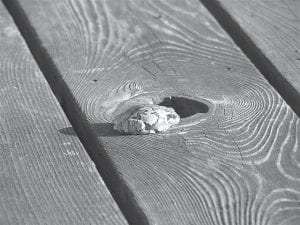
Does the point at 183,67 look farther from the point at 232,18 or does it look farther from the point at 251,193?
the point at 251,193

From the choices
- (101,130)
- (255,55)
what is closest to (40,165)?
(101,130)

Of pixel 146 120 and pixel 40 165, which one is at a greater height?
pixel 146 120

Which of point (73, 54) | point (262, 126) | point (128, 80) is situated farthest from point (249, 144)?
point (73, 54)

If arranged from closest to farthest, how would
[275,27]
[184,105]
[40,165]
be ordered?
[40,165] < [184,105] < [275,27]

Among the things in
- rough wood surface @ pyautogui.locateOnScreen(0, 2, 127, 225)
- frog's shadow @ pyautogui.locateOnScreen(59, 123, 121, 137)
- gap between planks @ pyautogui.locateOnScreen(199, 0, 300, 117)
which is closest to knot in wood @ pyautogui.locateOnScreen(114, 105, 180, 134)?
frog's shadow @ pyautogui.locateOnScreen(59, 123, 121, 137)

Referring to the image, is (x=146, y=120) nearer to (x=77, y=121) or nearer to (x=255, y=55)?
(x=77, y=121)

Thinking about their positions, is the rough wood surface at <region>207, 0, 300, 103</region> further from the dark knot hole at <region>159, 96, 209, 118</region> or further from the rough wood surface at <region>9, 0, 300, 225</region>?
the dark knot hole at <region>159, 96, 209, 118</region>

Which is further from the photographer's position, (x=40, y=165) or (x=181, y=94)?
(x=181, y=94)
